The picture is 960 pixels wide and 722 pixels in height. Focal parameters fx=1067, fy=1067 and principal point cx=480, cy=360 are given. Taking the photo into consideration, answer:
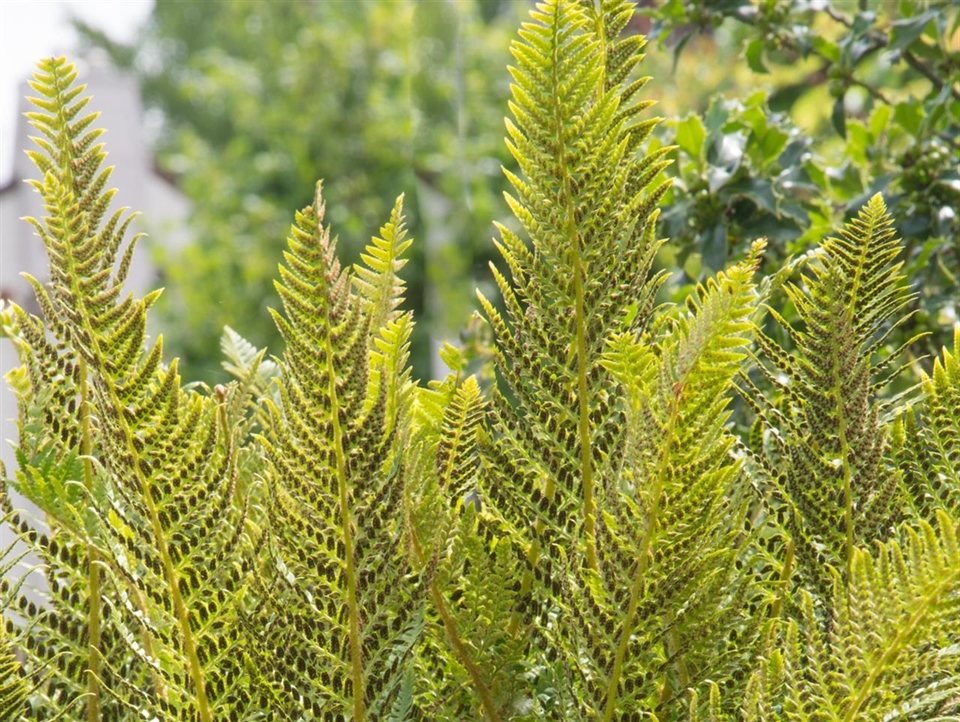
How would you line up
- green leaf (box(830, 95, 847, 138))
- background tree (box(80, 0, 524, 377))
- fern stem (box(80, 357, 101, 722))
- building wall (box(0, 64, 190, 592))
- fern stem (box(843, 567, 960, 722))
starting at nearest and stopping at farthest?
fern stem (box(843, 567, 960, 722))
fern stem (box(80, 357, 101, 722))
building wall (box(0, 64, 190, 592))
green leaf (box(830, 95, 847, 138))
background tree (box(80, 0, 524, 377))

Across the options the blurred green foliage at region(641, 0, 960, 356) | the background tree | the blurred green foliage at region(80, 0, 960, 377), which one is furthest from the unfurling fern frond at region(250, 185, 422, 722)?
the background tree

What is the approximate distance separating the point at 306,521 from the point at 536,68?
146mm

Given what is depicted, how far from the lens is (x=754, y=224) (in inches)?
33.1

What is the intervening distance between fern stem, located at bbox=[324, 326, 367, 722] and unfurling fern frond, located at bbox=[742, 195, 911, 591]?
13 centimetres

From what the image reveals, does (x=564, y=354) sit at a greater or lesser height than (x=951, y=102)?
lesser

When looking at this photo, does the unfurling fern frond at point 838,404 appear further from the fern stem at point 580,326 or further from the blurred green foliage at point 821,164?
the blurred green foliage at point 821,164

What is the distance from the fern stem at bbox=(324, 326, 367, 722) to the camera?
0.96 ft

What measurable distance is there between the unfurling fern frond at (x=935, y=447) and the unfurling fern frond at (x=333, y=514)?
169mm

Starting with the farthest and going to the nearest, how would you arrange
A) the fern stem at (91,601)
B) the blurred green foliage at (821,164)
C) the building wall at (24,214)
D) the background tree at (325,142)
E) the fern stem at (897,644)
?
1. the background tree at (325,142)
2. the blurred green foliage at (821,164)
3. the building wall at (24,214)
4. the fern stem at (91,601)
5. the fern stem at (897,644)

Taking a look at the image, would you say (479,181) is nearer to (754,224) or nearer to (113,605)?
(754,224)

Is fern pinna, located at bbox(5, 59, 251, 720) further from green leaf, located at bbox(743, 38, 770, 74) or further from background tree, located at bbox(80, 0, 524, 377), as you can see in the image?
background tree, located at bbox(80, 0, 524, 377)

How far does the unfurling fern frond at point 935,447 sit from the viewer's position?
1.11 ft

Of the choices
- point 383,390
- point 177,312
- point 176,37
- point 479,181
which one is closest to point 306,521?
point 383,390

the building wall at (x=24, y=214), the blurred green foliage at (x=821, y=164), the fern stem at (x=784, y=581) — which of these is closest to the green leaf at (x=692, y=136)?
the blurred green foliage at (x=821, y=164)
